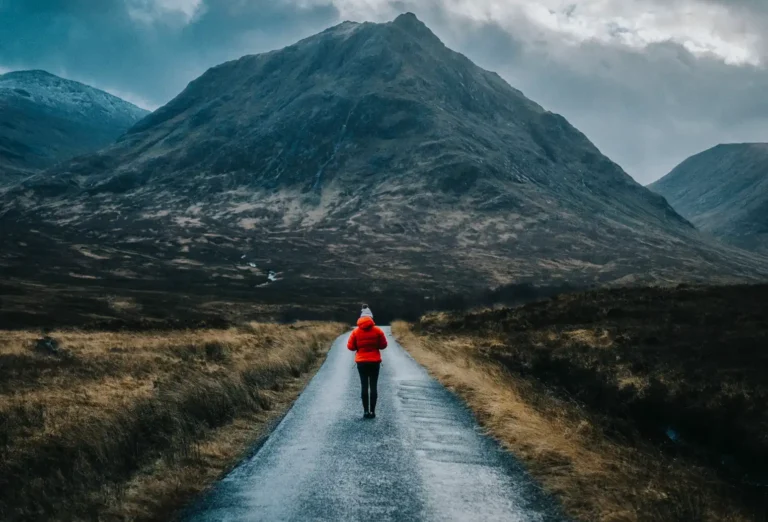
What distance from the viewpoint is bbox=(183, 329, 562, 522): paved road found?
289 inches

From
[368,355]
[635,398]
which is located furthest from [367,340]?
[635,398]

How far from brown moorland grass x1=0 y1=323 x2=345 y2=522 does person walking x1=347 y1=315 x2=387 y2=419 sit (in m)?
2.37

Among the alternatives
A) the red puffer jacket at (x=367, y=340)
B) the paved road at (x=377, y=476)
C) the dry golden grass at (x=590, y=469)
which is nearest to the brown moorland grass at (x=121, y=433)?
the paved road at (x=377, y=476)

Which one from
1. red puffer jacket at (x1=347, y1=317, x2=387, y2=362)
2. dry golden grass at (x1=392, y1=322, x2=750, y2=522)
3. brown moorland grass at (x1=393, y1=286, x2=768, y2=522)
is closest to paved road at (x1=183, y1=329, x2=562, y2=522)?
dry golden grass at (x1=392, y1=322, x2=750, y2=522)

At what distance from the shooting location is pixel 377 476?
8.97m

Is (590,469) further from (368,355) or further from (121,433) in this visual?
(121,433)

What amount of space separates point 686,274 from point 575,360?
7662 inches

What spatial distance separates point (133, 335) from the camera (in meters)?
40.4

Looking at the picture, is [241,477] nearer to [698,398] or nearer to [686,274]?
[698,398]

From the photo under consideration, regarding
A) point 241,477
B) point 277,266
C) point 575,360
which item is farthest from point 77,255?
point 241,477

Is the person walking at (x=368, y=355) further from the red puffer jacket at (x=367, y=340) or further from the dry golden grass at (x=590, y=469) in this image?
the dry golden grass at (x=590, y=469)

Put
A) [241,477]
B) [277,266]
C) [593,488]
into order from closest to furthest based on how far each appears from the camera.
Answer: [593,488] → [241,477] → [277,266]

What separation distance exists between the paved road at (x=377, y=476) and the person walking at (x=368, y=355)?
500 mm

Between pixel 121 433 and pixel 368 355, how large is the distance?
6198 millimetres
